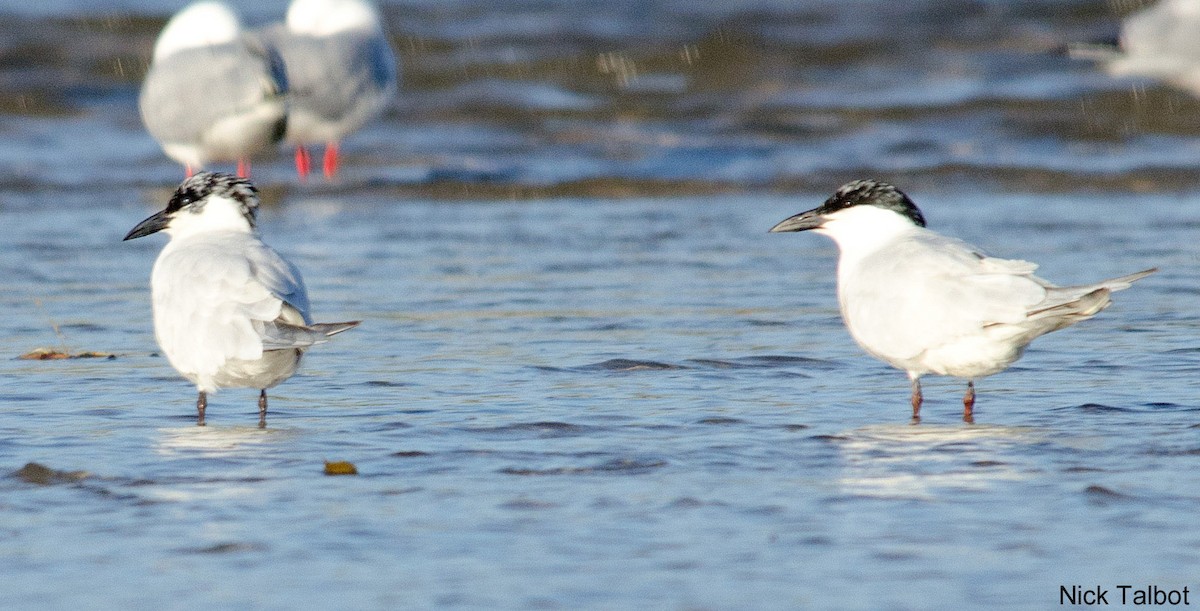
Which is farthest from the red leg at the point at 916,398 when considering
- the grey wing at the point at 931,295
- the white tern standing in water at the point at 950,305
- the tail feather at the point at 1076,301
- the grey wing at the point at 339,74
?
the grey wing at the point at 339,74

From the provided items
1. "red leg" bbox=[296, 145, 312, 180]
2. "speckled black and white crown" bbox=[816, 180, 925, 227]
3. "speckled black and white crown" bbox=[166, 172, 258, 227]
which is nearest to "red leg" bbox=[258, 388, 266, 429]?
"speckled black and white crown" bbox=[166, 172, 258, 227]

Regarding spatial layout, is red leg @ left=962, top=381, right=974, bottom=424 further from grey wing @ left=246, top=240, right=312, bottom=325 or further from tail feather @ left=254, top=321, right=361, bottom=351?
grey wing @ left=246, top=240, right=312, bottom=325

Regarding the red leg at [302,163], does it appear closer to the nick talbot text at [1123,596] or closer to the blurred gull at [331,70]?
the blurred gull at [331,70]

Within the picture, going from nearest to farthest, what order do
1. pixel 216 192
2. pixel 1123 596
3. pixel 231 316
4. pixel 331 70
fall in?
Answer: pixel 1123 596 < pixel 231 316 < pixel 216 192 < pixel 331 70

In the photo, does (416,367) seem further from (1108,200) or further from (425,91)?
(425,91)

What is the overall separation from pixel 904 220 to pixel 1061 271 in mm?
2521

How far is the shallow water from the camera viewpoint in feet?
13.5

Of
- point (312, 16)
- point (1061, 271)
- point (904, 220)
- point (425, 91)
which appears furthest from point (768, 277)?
point (425, 91)

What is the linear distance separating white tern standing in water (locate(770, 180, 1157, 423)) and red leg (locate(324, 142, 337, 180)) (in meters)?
7.34

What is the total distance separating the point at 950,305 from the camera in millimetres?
5719

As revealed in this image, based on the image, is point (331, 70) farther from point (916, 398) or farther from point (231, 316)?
point (916, 398)

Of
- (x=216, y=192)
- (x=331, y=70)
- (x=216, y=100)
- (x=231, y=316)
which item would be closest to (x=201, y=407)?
(x=231, y=316)

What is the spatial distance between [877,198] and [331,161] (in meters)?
7.41

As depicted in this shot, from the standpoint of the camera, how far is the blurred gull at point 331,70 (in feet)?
42.1
